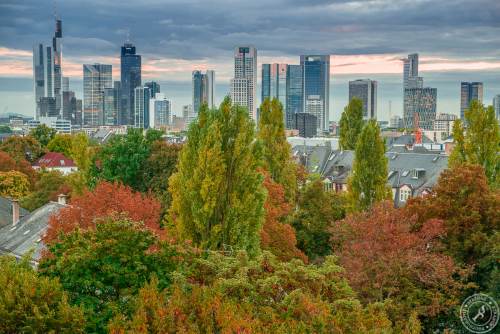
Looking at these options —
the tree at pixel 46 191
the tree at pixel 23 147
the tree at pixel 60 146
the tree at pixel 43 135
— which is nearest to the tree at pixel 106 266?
the tree at pixel 46 191

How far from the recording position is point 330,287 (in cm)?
2416

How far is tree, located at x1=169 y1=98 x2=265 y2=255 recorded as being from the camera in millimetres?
32719

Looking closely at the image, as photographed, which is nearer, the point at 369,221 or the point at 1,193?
the point at 369,221

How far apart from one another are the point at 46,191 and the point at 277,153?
24.2 m

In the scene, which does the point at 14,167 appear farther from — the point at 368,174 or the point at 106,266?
the point at 106,266

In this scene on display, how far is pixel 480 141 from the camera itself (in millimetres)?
50094

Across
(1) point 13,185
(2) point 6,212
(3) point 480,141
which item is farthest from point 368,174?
(1) point 13,185

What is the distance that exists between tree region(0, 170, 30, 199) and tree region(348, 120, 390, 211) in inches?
1482

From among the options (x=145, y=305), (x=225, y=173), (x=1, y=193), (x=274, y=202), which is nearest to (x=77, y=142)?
(x=1, y=193)

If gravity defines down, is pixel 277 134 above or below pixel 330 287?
above

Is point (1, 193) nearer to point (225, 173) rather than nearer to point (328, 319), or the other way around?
point (225, 173)

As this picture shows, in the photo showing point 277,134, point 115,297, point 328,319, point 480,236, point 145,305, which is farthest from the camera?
point 277,134

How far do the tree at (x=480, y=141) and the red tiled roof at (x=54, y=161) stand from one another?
73499 millimetres

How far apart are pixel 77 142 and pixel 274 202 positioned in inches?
2187
